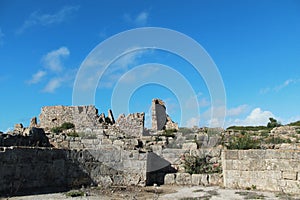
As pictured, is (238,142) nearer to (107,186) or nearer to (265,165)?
(265,165)

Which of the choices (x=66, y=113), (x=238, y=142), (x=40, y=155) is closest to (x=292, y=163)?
(x=238, y=142)

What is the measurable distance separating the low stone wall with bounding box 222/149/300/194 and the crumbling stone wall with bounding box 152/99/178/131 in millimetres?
16972

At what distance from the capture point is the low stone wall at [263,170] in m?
8.03

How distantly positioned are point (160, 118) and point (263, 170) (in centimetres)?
1994

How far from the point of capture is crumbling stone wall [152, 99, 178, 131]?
26984 mm

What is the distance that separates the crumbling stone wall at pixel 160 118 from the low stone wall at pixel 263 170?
1697cm

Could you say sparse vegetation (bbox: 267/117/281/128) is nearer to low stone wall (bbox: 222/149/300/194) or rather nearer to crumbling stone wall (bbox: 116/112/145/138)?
crumbling stone wall (bbox: 116/112/145/138)

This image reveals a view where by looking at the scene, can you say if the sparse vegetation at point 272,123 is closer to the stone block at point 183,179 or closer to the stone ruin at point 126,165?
the stone ruin at point 126,165

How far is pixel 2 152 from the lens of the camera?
7492 millimetres

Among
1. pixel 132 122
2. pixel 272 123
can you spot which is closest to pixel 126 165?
pixel 132 122

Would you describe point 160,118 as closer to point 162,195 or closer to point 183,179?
point 183,179

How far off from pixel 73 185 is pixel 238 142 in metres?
5.84

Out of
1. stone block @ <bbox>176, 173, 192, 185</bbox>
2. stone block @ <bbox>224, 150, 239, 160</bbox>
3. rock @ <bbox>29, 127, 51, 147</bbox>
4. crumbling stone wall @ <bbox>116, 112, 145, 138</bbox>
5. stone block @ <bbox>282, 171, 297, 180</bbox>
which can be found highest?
crumbling stone wall @ <bbox>116, 112, 145, 138</bbox>

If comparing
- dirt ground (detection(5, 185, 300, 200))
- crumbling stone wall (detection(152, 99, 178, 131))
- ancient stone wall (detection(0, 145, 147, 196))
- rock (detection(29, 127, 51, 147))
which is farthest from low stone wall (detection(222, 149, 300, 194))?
crumbling stone wall (detection(152, 99, 178, 131))
